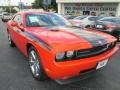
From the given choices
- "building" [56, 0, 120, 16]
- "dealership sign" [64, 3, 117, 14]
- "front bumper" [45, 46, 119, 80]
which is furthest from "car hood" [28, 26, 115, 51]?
"dealership sign" [64, 3, 117, 14]

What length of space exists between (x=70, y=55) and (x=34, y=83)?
1.15m

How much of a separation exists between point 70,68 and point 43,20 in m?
2.20

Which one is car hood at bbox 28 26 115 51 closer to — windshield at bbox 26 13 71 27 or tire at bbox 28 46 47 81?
tire at bbox 28 46 47 81

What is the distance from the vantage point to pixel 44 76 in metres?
4.04

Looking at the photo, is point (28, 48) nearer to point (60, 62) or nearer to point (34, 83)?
point (34, 83)

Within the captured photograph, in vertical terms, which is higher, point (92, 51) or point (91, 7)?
point (92, 51)

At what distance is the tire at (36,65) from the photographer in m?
3.95

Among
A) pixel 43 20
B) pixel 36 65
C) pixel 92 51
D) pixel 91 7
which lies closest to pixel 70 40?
pixel 92 51

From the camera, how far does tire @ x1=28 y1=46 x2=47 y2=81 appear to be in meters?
3.95

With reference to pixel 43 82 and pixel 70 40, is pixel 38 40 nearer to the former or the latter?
pixel 70 40

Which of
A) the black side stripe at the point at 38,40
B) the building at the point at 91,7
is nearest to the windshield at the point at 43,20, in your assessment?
the black side stripe at the point at 38,40

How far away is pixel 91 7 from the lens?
154ft

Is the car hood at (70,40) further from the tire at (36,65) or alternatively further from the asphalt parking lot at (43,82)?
the asphalt parking lot at (43,82)

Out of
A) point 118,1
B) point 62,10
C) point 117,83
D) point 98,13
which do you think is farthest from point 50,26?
point 62,10
